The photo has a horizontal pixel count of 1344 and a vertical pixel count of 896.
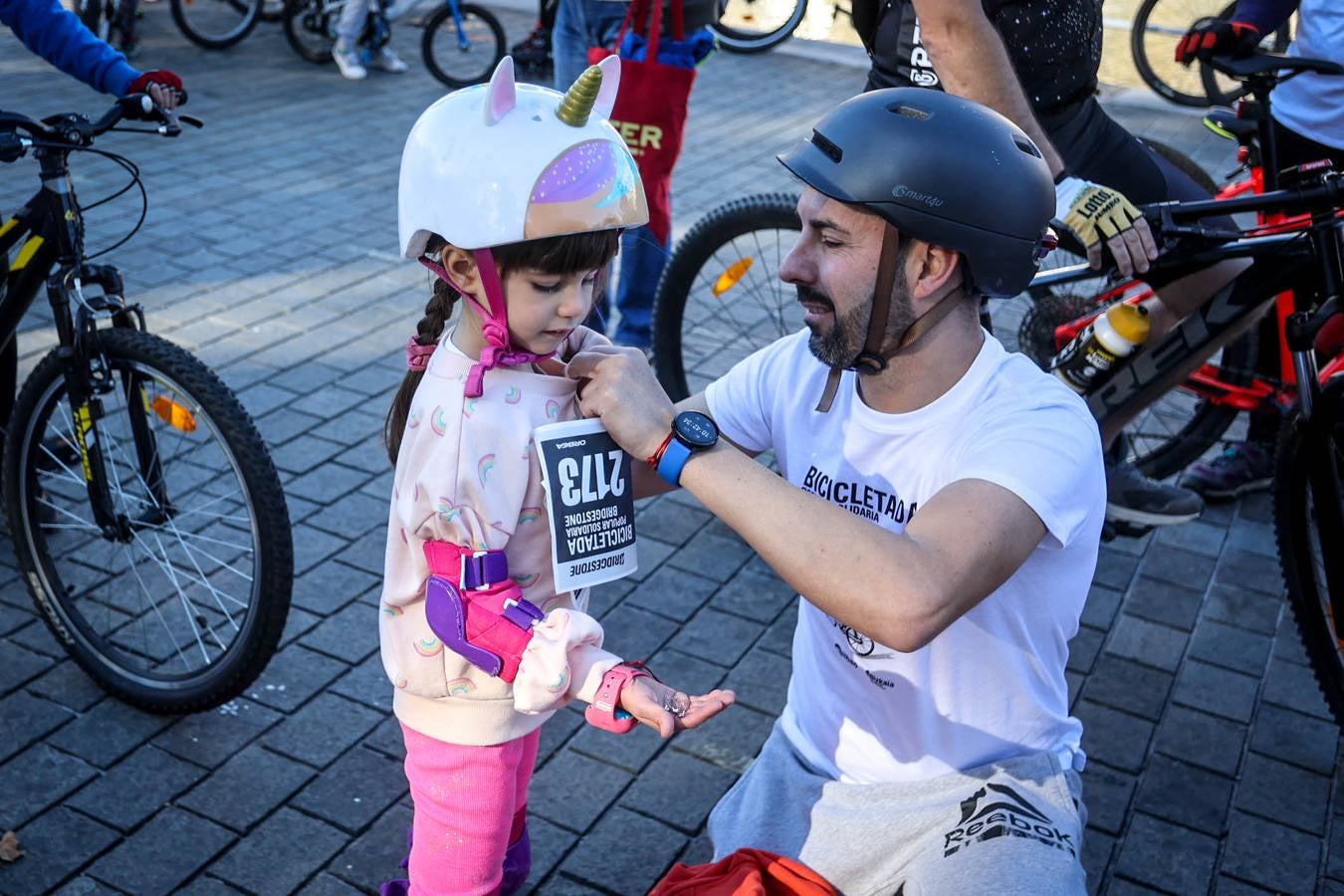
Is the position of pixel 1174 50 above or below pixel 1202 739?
above

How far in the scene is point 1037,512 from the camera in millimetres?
2064

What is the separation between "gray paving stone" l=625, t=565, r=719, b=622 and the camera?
408 cm

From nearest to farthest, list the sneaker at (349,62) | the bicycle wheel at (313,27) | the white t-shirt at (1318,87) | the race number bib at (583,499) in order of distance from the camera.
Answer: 1. the race number bib at (583,499)
2. the white t-shirt at (1318,87)
3. the sneaker at (349,62)
4. the bicycle wheel at (313,27)

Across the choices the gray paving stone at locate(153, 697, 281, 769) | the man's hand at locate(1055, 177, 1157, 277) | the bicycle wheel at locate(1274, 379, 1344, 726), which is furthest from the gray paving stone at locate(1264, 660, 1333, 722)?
the gray paving stone at locate(153, 697, 281, 769)

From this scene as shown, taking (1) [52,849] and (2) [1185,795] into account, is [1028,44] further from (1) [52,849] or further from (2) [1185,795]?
(1) [52,849]

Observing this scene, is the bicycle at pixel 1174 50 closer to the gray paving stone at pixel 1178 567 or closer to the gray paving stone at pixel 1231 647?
the gray paving stone at pixel 1178 567

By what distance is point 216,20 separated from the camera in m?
11.4

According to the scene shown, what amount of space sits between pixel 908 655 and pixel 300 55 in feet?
31.8

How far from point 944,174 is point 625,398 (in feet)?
2.21

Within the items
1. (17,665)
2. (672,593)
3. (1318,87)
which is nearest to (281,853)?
(17,665)

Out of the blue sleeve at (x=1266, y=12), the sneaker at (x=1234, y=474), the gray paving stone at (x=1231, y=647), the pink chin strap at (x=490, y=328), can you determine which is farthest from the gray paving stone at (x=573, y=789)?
the blue sleeve at (x=1266, y=12)

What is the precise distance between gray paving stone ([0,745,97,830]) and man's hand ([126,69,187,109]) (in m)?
1.71

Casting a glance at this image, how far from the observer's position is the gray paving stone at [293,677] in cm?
355

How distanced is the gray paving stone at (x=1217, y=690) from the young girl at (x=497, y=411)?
2.36 meters
